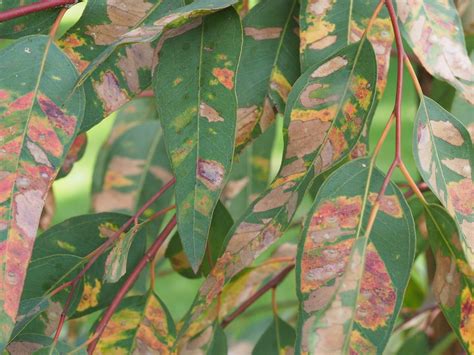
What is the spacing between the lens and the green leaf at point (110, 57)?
2.39 ft

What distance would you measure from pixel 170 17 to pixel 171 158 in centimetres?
11

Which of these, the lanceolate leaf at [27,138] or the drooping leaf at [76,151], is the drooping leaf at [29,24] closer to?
the lanceolate leaf at [27,138]

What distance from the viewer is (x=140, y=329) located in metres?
0.83

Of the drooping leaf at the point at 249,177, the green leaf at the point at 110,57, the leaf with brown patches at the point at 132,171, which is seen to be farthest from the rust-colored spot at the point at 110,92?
the drooping leaf at the point at 249,177

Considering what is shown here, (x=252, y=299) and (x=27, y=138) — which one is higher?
(x=27, y=138)

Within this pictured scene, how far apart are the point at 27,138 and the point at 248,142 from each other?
203 millimetres

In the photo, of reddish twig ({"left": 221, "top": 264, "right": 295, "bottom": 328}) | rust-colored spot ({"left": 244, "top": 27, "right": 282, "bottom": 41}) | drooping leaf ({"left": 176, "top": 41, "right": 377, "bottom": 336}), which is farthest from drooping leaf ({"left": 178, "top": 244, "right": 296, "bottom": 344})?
rust-colored spot ({"left": 244, "top": 27, "right": 282, "bottom": 41})

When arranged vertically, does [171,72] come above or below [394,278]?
above

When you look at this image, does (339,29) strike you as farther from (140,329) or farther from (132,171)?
(132,171)

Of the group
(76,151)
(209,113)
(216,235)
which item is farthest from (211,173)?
(76,151)

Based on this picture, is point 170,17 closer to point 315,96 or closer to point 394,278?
point 315,96

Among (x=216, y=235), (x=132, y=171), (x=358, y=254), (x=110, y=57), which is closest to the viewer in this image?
(x=358, y=254)

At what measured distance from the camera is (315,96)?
2.32ft

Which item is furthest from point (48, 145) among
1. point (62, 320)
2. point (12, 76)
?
point (62, 320)
